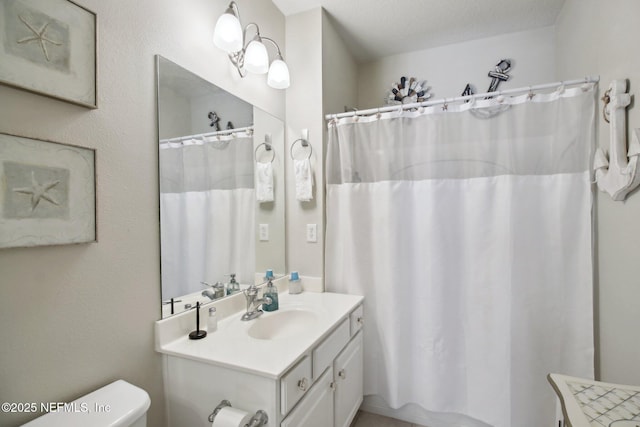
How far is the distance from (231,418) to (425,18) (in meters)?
2.42

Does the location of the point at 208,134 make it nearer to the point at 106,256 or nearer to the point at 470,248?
the point at 106,256

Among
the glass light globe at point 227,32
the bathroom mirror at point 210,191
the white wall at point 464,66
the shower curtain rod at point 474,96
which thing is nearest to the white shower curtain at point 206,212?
the bathroom mirror at point 210,191

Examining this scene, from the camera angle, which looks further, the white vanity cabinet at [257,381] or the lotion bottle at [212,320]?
the lotion bottle at [212,320]

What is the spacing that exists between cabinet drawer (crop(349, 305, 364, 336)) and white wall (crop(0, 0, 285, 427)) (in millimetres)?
960

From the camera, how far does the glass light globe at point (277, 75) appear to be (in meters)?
1.68

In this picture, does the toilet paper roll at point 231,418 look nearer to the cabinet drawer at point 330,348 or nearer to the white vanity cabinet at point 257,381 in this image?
the white vanity cabinet at point 257,381

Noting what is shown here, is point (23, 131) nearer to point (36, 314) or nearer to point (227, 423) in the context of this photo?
point (36, 314)

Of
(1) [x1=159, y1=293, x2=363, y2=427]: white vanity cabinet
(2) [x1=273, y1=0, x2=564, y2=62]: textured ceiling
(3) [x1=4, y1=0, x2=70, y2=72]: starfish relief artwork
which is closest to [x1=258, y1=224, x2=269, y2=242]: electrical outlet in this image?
(1) [x1=159, y1=293, x2=363, y2=427]: white vanity cabinet

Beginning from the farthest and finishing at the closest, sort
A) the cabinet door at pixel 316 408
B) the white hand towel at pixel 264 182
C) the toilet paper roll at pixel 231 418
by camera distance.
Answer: the white hand towel at pixel 264 182 < the cabinet door at pixel 316 408 < the toilet paper roll at pixel 231 418

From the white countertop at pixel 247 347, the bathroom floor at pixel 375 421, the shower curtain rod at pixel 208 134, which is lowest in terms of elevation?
the bathroom floor at pixel 375 421

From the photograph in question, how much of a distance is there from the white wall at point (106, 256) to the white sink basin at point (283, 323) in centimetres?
46

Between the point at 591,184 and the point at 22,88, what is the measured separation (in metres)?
2.26

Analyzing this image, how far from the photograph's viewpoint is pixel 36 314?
80cm

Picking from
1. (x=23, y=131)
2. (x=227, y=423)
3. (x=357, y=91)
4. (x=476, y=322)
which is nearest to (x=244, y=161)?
(x=23, y=131)
